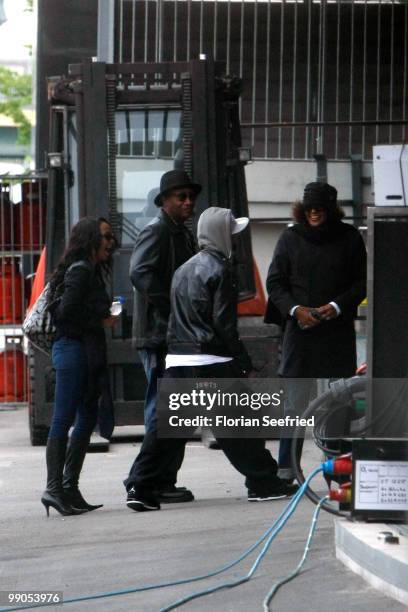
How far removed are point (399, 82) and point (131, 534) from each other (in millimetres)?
13367

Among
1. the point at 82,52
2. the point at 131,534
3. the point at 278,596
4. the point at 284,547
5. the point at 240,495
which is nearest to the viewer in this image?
the point at 278,596

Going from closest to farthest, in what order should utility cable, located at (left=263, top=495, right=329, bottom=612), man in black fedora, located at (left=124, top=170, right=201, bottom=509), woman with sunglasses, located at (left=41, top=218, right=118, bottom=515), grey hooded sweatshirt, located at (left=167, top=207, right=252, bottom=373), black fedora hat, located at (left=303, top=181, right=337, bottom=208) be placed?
utility cable, located at (left=263, top=495, right=329, bottom=612) → grey hooded sweatshirt, located at (left=167, top=207, right=252, bottom=373) → woman with sunglasses, located at (left=41, top=218, right=118, bottom=515) → man in black fedora, located at (left=124, top=170, right=201, bottom=509) → black fedora hat, located at (left=303, top=181, right=337, bottom=208)

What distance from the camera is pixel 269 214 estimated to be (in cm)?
2019

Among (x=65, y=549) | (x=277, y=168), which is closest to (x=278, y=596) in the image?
(x=65, y=549)

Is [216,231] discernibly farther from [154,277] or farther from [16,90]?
[16,90]

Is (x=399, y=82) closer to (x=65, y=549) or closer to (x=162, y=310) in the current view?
(x=162, y=310)

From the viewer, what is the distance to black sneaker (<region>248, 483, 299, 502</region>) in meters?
9.30

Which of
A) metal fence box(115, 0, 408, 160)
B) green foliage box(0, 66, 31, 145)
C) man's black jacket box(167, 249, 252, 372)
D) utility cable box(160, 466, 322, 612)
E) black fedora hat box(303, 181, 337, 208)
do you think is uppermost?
green foliage box(0, 66, 31, 145)

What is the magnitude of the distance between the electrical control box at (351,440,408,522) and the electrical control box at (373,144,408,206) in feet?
4.50

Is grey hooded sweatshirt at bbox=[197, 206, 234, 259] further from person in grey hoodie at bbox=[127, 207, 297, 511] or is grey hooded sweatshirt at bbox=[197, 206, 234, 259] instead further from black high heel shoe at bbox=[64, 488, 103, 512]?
black high heel shoe at bbox=[64, 488, 103, 512]

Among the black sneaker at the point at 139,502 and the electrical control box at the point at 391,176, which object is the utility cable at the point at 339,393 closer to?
the black sneaker at the point at 139,502

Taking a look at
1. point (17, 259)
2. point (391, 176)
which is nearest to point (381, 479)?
point (391, 176)

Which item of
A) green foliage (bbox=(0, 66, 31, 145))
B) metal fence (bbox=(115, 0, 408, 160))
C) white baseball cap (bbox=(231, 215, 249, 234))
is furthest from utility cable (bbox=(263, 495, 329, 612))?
green foliage (bbox=(0, 66, 31, 145))

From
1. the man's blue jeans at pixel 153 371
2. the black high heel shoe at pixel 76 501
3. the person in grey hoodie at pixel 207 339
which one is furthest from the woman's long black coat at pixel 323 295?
the black high heel shoe at pixel 76 501
